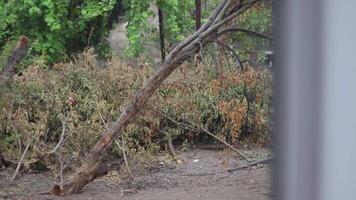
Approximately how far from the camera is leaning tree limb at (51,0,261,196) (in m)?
6.36

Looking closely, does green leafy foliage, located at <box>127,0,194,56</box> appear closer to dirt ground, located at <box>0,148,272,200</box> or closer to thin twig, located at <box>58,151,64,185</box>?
dirt ground, located at <box>0,148,272,200</box>

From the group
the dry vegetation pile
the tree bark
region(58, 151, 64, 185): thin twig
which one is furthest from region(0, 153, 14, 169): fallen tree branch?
the tree bark

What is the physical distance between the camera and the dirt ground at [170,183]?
6.81 m

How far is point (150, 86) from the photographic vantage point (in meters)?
6.51

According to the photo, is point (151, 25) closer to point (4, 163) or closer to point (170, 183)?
point (4, 163)

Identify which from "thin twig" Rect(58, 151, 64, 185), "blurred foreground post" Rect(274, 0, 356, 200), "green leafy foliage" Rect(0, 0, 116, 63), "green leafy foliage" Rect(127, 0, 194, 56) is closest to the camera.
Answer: "blurred foreground post" Rect(274, 0, 356, 200)

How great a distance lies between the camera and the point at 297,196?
3.83ft

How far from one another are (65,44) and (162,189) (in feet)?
23.6

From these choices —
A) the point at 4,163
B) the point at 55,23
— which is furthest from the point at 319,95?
the point at 55,23

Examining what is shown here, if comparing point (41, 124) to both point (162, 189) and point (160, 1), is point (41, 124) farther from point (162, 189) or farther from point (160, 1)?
point (160, 1)

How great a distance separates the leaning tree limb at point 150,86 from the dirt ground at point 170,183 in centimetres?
19

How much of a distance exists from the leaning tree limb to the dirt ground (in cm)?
19

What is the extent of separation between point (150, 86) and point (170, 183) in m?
1.54

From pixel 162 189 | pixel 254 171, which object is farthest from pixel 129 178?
pixel 254 171
